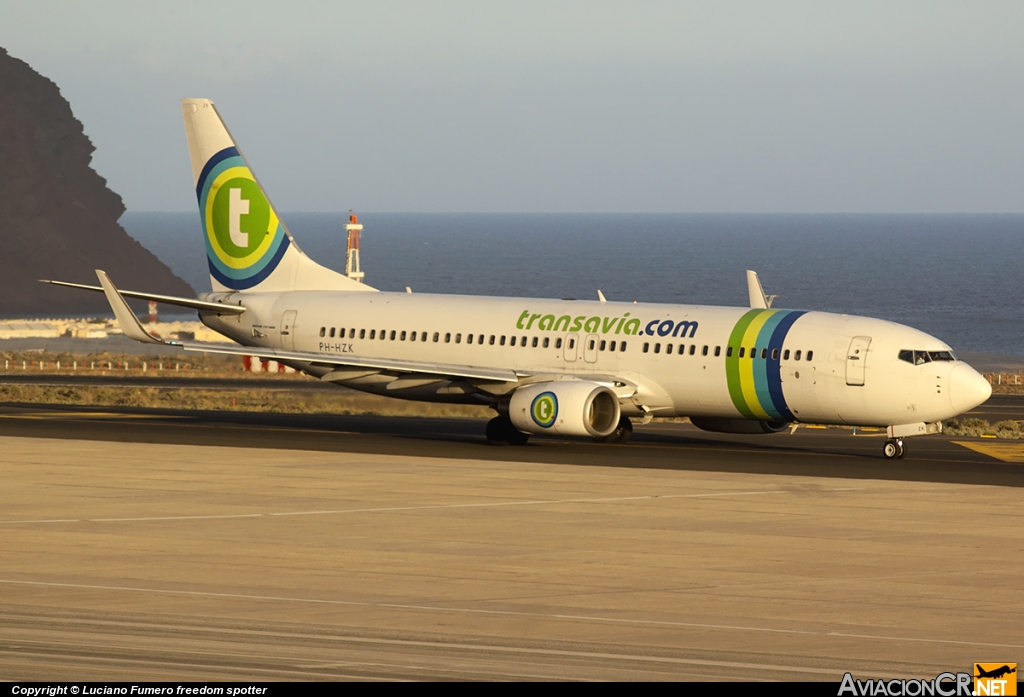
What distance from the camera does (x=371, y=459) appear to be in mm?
38812

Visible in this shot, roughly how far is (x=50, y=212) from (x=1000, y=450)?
16246 centimetres

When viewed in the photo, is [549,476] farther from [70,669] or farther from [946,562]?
[70,669]

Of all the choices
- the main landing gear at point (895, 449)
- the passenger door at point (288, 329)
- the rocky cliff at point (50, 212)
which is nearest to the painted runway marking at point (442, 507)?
the main landing gear at point (895, 449)

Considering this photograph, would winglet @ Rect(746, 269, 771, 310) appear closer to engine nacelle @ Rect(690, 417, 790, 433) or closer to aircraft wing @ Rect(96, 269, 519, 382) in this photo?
engine nacelle @ Rect(690, 417, 790, 433)

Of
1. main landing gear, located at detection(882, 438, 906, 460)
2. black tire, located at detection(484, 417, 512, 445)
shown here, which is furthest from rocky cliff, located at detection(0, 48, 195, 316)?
main landing gear, located at detection(882, 438, 906, 460)

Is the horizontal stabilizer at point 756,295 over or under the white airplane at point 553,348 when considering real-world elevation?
over

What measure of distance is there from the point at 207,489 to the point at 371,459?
266 inches

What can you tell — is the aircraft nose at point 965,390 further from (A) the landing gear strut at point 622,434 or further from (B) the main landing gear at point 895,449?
(A) the landing gear strut at point 622,434

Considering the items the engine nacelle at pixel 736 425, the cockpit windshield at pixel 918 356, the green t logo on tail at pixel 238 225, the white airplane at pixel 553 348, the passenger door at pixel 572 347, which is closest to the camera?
the cockpit windshield at pixel 918 356

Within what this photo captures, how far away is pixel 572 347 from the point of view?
4238cm

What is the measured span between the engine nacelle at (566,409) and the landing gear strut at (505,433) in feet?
5.66

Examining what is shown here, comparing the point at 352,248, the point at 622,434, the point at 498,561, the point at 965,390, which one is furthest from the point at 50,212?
the point at 498,561

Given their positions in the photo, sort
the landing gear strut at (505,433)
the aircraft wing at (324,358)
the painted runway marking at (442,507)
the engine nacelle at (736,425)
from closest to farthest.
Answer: the painted runway marking at (442,507), the engine nacelle at (736,425), the aircraft wing at (324,358), the landing gear strut at (505,433)

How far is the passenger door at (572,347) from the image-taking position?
4234 cm
